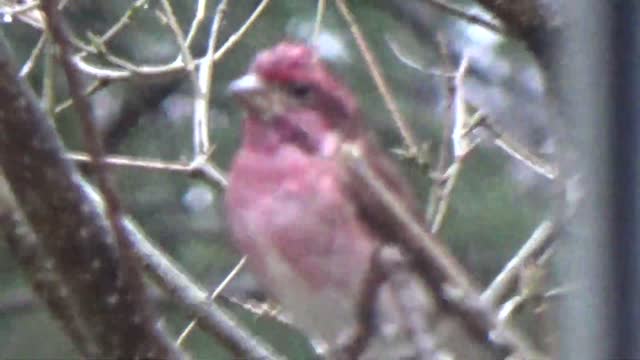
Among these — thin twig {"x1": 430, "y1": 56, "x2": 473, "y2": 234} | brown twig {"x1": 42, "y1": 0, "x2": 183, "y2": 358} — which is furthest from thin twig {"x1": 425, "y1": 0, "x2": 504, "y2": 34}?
brown twig {"x1": 42, "y1": 0, "x2": 183, "y2": 358}

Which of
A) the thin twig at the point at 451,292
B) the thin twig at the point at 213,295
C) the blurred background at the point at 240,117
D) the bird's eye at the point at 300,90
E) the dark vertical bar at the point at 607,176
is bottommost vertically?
the blurred background at the point at 240,117

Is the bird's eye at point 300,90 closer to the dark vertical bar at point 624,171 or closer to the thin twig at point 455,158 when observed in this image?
the thin twig at point 455,158

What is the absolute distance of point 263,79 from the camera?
2340mm

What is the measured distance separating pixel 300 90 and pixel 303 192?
0.52 ft

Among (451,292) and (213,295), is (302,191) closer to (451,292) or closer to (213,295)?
(213,295)

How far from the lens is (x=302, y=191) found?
241 cm

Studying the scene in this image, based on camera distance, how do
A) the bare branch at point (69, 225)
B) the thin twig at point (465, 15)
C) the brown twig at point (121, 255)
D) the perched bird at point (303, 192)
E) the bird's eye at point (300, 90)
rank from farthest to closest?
the thin twig at point (465, 15) → the bird's eye at point (300, 90) → the perched bird at point (303, 192) → the bare branch at point (69, 225) → the brown twig at point (121, 255)

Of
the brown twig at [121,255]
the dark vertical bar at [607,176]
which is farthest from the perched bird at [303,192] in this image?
the dark vertical bar at [607,176]

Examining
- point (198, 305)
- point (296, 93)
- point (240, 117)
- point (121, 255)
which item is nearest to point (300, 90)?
point (296, 93)

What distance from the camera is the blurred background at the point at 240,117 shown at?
426 cm

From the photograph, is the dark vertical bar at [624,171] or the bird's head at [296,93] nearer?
the dark vertical bar at [624,171]

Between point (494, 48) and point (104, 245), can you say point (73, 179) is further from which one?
point (494, 48)

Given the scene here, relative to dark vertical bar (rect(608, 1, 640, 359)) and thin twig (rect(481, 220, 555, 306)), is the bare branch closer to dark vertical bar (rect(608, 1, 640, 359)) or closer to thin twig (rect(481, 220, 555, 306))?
thin twig (rect(481, 220, 555, 306))

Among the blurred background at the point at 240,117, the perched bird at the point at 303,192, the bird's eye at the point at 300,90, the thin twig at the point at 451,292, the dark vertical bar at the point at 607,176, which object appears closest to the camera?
the dark vertical bar at the point at 607,176
